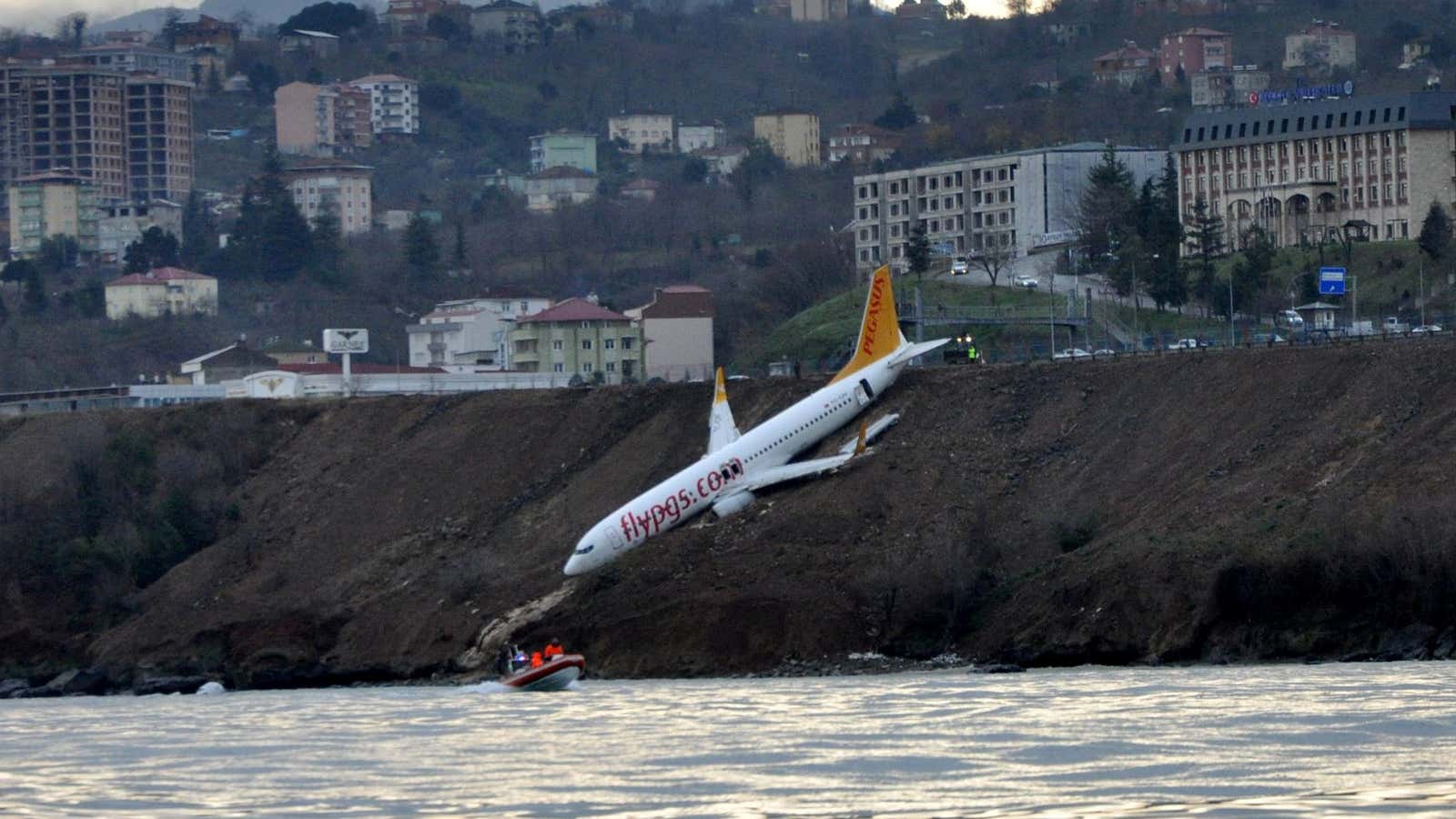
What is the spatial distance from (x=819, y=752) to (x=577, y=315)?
358 ft

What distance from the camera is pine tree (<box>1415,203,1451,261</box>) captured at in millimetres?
141000

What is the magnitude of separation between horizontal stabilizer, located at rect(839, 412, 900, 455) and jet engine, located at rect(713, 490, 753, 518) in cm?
387

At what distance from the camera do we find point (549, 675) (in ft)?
249

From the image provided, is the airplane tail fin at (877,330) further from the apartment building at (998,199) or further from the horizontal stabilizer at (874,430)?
the apartment building at (998,199)

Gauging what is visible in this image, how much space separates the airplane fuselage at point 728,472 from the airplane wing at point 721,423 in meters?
0.48

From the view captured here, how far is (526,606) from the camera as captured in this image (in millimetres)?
90562

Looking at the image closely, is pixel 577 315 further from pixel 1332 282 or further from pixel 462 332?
pixel 1332 282

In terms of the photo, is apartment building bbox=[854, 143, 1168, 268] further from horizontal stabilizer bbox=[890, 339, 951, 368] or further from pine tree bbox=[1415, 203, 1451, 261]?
horizontal stabilizer bbox=[890, 339, 951, 368]

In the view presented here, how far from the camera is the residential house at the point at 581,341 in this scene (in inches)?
6206

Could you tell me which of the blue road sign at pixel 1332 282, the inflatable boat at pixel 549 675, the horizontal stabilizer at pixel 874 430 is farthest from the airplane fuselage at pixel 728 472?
the blue road sign at pixel 1332 282

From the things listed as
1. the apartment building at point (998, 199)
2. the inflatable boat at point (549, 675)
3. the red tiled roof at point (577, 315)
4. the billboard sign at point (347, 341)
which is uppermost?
the apartment building at point (998, 199)

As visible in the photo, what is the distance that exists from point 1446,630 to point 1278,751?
84.1ft

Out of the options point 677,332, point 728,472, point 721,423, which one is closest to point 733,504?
point 728,472

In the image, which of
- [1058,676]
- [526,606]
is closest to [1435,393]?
[1058,676]
